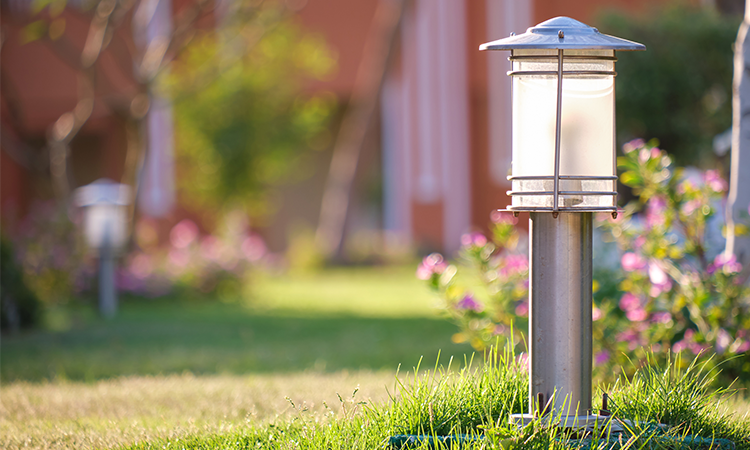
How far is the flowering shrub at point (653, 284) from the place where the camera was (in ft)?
12.7

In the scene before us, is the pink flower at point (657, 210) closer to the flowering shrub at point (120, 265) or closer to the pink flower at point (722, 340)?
the pink flower at point (722, 340)

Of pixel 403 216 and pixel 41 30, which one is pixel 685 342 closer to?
pixel 41 30

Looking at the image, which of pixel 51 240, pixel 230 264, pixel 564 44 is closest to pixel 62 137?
pixel 51 240

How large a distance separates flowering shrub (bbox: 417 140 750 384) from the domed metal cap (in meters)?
1.32

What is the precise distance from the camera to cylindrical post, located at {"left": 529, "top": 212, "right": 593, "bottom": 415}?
2592 mm

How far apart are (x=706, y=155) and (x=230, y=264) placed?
6186mm

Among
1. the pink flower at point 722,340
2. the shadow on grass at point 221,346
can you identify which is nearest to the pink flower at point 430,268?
the pink flower at point 722,340

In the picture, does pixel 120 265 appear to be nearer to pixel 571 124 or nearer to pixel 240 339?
pixel 240 339

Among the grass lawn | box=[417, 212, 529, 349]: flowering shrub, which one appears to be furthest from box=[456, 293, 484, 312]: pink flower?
the grass lawn

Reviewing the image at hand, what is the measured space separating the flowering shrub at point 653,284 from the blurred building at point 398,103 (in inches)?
405

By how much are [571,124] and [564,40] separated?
273 mm

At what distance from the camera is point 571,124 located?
2.67 metres

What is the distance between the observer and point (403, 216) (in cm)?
1909

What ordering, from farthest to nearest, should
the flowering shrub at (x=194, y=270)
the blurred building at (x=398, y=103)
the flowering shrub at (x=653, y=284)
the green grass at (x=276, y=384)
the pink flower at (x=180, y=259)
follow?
1. the blurred building at (x=398, y=103)
2. the pink flower at (x=180, y=259)
3. the flowering shrub at (x=194, y=270)
4. the flowering shrub at (x=653, y=284)
5. the green grass at (x=276, y=384)
